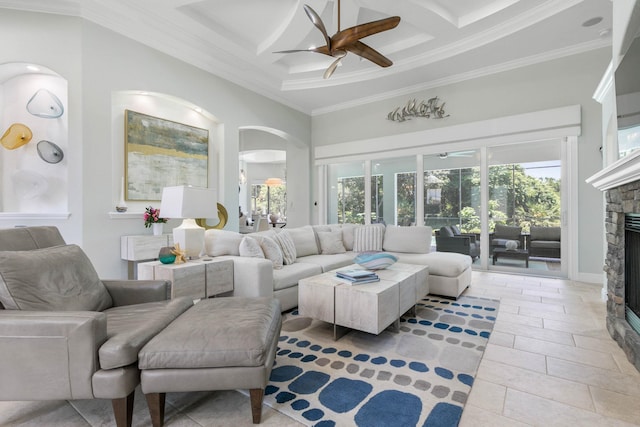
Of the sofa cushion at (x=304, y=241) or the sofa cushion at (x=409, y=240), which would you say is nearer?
the sofa cushion at (x=304, y=241)

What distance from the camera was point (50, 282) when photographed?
5.51ft

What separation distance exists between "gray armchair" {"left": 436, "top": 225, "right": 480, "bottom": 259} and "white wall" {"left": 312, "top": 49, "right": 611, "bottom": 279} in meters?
1.33

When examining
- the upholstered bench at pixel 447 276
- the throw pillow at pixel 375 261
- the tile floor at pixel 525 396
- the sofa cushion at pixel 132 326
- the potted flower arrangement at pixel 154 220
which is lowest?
the tile floor at pixel 525 396

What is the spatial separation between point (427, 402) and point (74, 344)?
5.75ft

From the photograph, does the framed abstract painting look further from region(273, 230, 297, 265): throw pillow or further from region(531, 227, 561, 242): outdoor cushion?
region(531, 227, 561, 242): outdoor cushion

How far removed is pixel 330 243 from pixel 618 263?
122 inches

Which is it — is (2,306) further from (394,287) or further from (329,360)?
(394,287)

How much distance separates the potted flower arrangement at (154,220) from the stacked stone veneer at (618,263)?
460 cm

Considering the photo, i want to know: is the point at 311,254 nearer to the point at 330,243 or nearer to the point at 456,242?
the point at 330,243

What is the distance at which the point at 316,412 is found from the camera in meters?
1.61

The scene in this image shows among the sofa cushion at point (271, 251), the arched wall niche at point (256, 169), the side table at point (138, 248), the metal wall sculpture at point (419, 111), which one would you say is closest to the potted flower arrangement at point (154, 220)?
the side table at point (138, 248)

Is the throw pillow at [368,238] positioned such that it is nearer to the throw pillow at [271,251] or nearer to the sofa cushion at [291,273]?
the sofa cushion at [291,273]

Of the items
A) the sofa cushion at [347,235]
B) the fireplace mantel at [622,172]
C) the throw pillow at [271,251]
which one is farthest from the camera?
the sofa cushion at [347,235]

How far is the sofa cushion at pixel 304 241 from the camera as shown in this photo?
14.0ft
